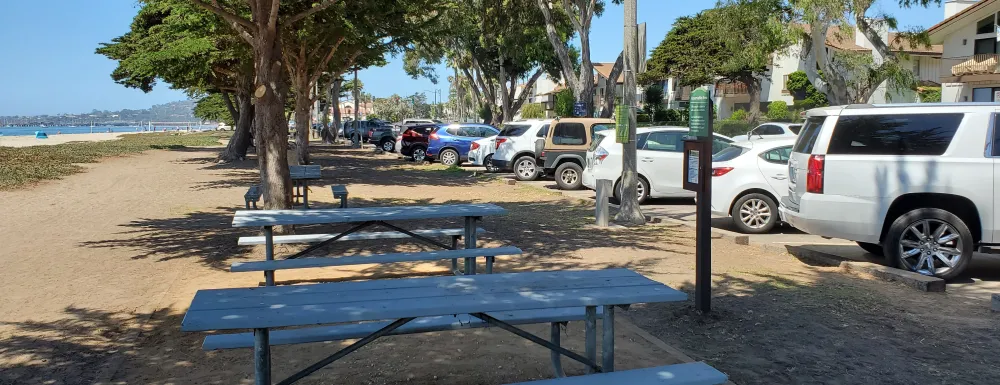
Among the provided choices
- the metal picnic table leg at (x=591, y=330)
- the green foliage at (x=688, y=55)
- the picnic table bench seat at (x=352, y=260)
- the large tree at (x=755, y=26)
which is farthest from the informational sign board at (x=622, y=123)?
the green foliage at (x=688, y=55)

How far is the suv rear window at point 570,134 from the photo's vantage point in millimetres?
18656

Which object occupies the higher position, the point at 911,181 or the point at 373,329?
the point at 911,181

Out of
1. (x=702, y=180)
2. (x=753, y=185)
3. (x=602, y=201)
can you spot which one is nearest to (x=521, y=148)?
(x=602, y=201)

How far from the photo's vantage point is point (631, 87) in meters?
12.4

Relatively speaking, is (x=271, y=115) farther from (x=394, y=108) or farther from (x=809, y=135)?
(x=394, y=108)

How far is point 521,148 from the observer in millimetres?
21625

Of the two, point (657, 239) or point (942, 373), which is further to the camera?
point (657, 239)

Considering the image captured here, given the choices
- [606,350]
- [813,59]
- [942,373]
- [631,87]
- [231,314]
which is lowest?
[942,373]

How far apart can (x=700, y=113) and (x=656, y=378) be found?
301cm

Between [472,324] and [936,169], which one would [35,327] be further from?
[936,169]

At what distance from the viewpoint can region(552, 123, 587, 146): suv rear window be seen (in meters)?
18.7

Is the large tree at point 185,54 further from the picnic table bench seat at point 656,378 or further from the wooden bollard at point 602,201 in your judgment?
the picnic table bench seat at point 656,378

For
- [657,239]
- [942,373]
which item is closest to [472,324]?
[942,373]

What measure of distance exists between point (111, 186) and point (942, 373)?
18.4 meters
